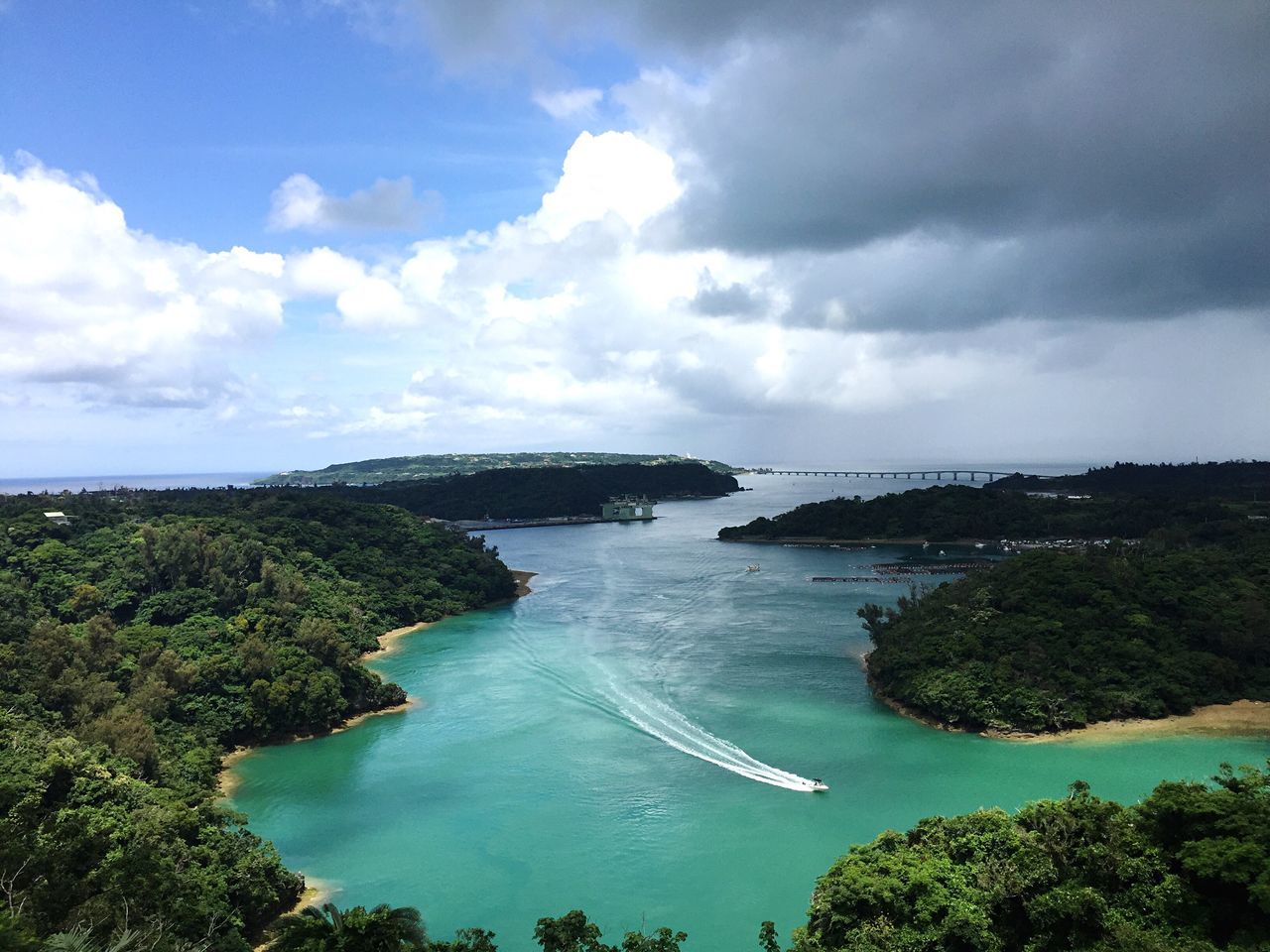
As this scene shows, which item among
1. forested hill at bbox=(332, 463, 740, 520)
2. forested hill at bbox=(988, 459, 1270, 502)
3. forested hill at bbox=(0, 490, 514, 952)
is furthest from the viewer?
forested hill at bbox=(332, 463, 740, 520)

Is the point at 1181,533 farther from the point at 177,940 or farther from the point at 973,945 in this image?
the point at 177,940

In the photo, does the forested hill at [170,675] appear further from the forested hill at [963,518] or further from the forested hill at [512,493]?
the forested hill at [512,493]

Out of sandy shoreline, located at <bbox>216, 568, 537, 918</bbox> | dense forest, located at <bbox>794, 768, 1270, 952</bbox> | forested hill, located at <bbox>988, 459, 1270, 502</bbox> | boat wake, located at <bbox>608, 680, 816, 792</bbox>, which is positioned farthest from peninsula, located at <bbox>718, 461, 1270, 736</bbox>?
forested hill, located at <bbox>988, 459, 1270, 502</bbox>

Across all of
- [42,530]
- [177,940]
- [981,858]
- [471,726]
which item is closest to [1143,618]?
[981,858]

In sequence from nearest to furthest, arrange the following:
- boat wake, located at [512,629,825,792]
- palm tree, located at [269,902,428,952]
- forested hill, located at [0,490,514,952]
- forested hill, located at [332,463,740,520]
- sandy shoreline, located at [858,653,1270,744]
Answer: palm tree, located at [269,902,428,952], forested hill, located at [0,490,514,952], boat wake, located at [512,629,825,792], sandy shoreline, located at [858,653,1270,744], forested hill, located at [332,463,740,520]

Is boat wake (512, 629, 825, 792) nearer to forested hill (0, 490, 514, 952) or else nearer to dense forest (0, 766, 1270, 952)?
forested hill (0, 490, 514, 952)

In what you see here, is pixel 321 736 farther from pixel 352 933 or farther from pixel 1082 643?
pixel 1082 643
